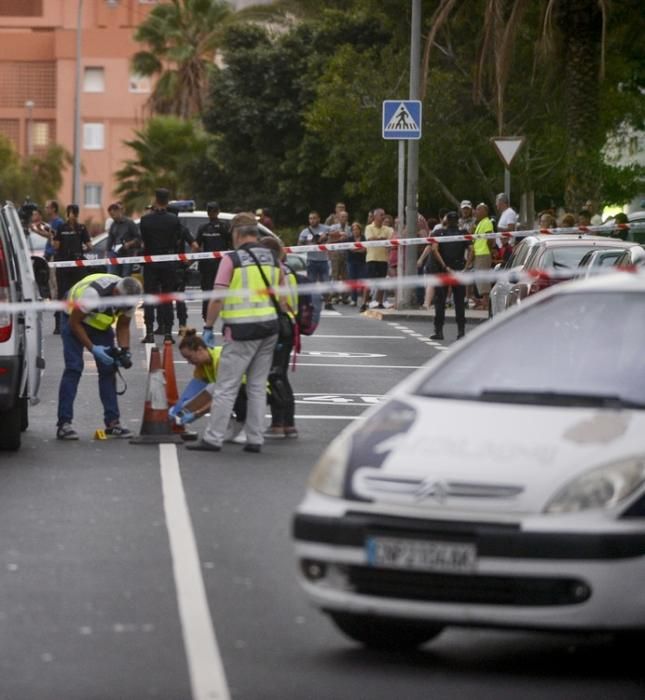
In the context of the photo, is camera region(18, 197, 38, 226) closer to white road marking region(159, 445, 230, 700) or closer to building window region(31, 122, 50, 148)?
white road marking region(159, 445, 230, 700)

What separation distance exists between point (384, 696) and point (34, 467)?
6783mm

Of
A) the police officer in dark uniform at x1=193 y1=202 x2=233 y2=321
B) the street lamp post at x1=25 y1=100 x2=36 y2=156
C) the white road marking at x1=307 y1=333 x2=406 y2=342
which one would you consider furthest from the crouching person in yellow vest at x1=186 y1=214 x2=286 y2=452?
the street lamp post at x1=25 y1=100 x2=36 y2=156

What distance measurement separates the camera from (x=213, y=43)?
7869 cm

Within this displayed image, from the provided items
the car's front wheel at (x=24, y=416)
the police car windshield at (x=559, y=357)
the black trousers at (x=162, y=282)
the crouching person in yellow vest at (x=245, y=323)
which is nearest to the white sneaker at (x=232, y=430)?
the crouching person in yellow vest at (x=245, y=323)

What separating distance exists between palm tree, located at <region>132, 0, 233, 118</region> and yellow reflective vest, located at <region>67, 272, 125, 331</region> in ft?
214

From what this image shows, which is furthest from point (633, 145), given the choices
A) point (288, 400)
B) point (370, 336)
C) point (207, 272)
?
point (288, 400)

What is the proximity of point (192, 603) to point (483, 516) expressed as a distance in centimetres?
197

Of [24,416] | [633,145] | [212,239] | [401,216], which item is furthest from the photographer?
[633,145]

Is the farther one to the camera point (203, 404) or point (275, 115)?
point (275, 115)

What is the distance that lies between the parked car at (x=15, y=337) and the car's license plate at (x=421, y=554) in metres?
6.82

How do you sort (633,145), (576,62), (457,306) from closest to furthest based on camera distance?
(457,306)
(576,62)
(633,145)

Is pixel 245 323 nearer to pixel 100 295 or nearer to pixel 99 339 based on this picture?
pixel 100 295

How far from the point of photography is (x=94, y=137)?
108 meters

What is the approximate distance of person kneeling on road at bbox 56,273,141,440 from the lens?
14164 mm
